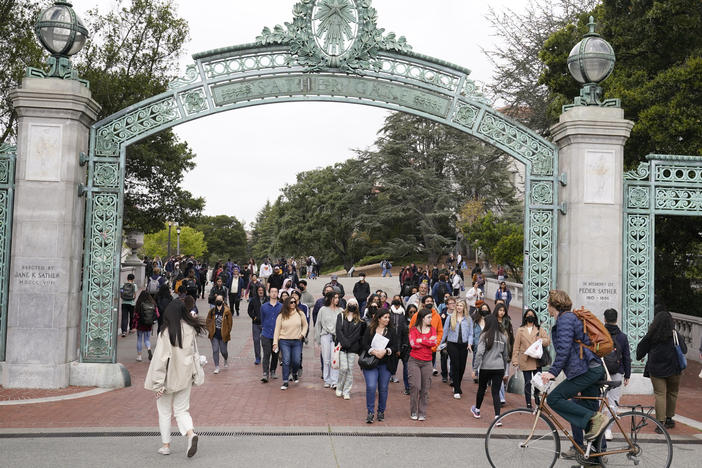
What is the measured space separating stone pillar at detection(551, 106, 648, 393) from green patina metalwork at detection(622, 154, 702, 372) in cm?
27

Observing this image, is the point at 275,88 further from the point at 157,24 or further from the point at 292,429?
the point at 157,24

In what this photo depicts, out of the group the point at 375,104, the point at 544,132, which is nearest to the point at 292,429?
the point at 375,104

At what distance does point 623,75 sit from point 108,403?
1288 centimetres

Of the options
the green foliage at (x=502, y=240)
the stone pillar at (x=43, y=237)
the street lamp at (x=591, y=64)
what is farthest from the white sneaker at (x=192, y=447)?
the green foliage at (x=502, y=240)

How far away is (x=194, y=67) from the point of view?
35.2 feet

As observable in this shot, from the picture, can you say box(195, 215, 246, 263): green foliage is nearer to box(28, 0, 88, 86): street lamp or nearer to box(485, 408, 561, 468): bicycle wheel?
box(28, 0, 88, 86): street lamp

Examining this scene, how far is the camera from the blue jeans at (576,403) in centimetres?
615

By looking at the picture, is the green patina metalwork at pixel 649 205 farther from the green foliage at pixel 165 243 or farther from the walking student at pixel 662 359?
the green foliage at pixel 165 243

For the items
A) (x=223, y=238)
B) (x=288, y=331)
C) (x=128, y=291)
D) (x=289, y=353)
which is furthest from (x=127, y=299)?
(x=223, y=238)

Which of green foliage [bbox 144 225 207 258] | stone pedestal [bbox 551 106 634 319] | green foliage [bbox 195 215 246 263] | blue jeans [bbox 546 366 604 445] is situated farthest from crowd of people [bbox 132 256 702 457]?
green foliage [bbox 195 215 246 263]

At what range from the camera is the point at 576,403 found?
6.30 meters

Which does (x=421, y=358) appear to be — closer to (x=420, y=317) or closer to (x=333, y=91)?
(x=420, y=317)

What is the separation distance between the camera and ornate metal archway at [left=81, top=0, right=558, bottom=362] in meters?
10.5

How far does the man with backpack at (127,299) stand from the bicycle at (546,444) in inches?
403
